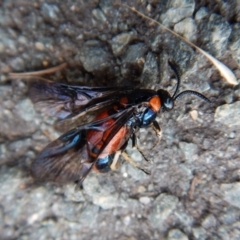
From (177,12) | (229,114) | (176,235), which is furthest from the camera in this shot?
(176,235)

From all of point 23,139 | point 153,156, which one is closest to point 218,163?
point 153,156

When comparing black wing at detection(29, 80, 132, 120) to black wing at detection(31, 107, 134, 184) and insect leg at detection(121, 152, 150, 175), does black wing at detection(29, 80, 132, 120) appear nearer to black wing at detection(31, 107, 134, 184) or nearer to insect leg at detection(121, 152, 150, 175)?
black wing at detection(31, 107, 134, 184)

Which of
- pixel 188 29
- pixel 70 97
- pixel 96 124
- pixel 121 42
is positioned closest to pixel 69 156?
pixel 96 124

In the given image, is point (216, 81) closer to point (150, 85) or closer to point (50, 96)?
point (150, 85)

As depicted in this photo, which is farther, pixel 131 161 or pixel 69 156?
pixel 131 161

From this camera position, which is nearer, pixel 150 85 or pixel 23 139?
pixel 150 85

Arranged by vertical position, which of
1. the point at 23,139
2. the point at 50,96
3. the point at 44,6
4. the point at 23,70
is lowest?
the point at 23,139

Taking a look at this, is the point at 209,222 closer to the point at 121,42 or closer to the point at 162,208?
the point at 162,208

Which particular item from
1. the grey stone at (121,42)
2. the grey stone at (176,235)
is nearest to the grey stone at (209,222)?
the grey stone at (176,235)
